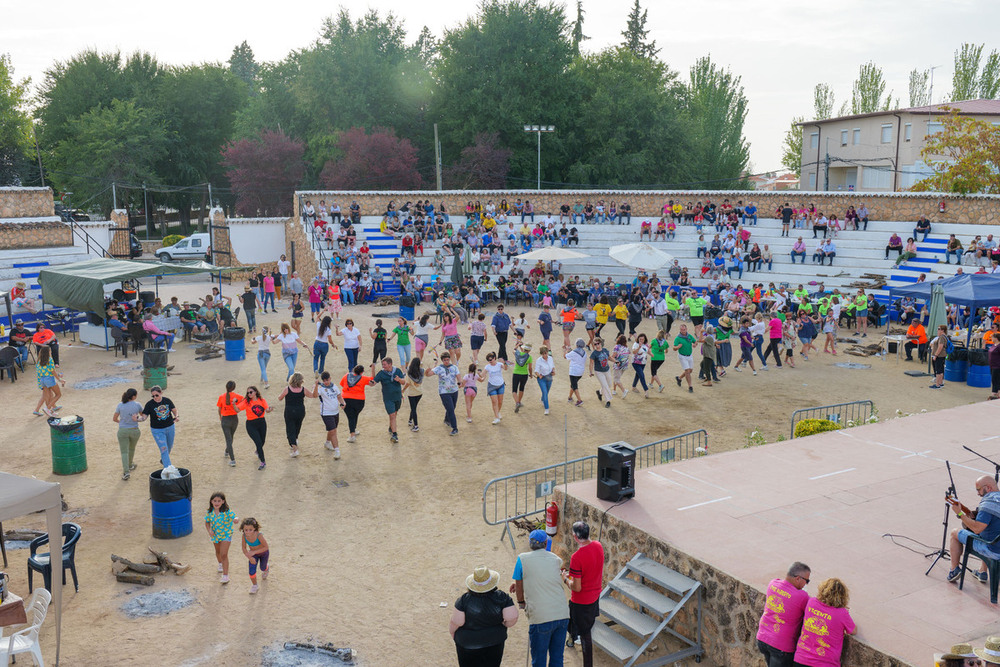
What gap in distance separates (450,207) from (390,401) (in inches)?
895

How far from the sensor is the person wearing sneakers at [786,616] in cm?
673

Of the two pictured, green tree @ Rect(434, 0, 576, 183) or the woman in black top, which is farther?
green tree @ Rect(434, 0, 576, 183)

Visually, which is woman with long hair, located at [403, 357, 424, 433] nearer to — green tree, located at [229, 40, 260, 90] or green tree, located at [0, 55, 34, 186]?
green tree, located at [0, 55, 34, 186]

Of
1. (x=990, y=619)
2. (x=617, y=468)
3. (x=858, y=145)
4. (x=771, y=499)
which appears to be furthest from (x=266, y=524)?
(x=858, y=145)

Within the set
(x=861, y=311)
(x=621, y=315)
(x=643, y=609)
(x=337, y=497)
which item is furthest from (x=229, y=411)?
(x=861, y=311)

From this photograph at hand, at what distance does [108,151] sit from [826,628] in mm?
53180

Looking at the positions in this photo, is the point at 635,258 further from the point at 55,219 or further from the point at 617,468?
the point at 55,219

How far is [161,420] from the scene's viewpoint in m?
12.2

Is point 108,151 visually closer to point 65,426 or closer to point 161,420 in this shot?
point 65,426

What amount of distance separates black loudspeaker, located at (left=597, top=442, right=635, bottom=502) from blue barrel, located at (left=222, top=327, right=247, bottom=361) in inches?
510

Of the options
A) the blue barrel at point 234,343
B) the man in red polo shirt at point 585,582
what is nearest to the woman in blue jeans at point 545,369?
the man in red polo shirt at point 585,582

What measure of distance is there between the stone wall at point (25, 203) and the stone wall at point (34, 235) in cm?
170

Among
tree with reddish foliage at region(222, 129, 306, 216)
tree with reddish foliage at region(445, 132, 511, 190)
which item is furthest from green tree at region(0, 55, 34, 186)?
tree with reddish foliage at region(445, 132, 511, 190)

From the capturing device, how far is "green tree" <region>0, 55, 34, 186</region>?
55.2 metres
